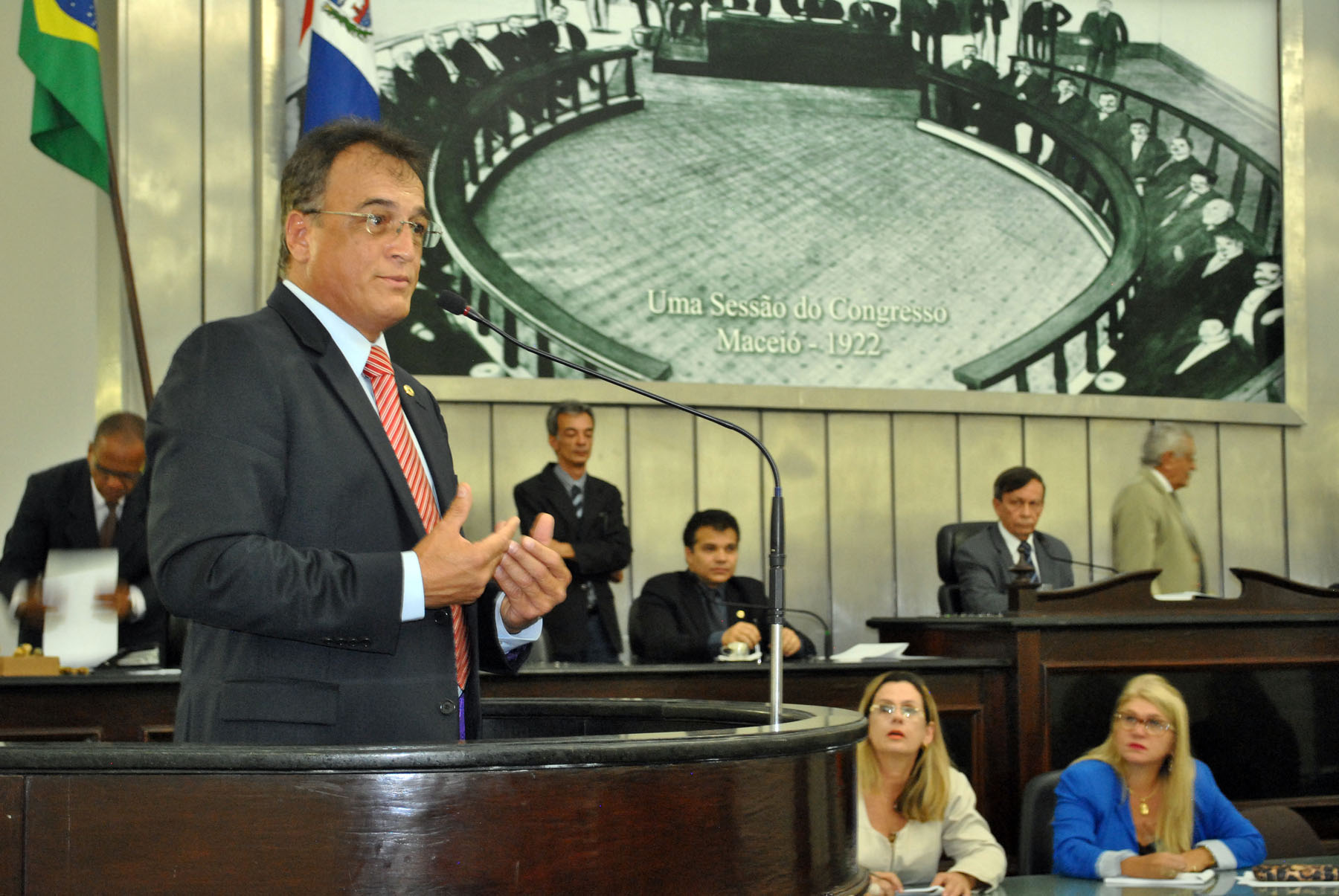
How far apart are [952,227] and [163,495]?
19.0ft

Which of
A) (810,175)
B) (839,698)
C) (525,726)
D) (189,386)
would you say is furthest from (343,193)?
(810,175)

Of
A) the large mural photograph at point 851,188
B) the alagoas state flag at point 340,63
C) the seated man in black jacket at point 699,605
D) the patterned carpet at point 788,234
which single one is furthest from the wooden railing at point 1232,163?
the alagoas state flag at point 340,63

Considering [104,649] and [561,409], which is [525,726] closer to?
[104,649]

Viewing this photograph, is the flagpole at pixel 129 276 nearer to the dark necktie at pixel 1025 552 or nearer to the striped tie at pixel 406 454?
the dark necktie at pixel 1025 552

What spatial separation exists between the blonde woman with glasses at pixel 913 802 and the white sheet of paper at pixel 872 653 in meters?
0.71

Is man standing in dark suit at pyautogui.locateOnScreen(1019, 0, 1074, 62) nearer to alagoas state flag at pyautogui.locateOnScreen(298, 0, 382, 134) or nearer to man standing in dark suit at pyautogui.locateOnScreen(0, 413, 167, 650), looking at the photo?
alagoas state flag at pyautogui.locateOnScreen(298, 0, 382, 134)

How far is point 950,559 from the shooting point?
572cm

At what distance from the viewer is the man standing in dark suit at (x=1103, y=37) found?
23.2ft

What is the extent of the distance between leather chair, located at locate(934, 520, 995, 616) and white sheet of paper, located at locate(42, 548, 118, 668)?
10.5ft

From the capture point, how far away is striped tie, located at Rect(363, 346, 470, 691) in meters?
1.62

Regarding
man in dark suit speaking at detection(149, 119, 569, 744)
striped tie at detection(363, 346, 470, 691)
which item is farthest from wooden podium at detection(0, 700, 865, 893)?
striped tie at detection(363, 346, 470, 691)

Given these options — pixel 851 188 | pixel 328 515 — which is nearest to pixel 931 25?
pixel 851 188

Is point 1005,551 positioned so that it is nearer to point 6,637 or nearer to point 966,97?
point 966,97

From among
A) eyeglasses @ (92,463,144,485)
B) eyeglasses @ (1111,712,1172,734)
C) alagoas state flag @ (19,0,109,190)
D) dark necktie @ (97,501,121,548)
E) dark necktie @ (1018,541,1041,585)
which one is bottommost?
eyeglasses @ (1111,712,1172,734)
